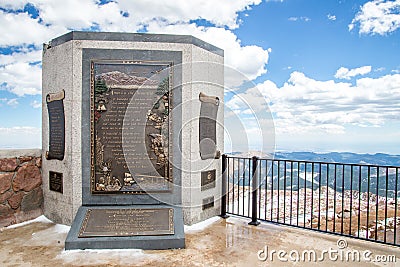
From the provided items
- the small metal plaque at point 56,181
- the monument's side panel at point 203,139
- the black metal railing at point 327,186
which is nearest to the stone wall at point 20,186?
the small metal plaque at point 56,181

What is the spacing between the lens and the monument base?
13.4ft

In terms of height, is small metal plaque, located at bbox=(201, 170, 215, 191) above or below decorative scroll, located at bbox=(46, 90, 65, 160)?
below

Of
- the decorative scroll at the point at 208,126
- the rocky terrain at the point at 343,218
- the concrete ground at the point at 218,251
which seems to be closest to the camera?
the concrete ground at the point at 218,251

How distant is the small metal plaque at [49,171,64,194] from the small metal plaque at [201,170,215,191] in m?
2.41

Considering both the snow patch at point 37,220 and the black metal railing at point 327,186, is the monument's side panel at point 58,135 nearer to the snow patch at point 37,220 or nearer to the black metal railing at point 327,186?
the snow patch at point 37,220

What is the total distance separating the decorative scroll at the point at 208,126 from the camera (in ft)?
17.1

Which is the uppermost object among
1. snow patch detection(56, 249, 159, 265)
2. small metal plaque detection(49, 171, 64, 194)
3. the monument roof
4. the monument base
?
the monument roof

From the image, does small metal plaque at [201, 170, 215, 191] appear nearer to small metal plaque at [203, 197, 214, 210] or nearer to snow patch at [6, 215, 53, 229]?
small metal plaque at [203, 197, 214, 210]

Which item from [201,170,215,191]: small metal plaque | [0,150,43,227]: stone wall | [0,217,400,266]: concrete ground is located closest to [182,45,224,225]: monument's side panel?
[201,170,215,191]: small metal plaque

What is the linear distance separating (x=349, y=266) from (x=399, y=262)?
2.21 feet

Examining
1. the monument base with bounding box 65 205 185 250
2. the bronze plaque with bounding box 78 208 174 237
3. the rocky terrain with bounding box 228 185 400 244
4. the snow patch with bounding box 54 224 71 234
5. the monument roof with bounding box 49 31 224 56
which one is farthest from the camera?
the monument roof with bounding box 49 31 224 56

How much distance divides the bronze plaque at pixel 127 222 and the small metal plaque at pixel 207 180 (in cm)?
78

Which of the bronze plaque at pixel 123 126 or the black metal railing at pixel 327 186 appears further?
the bronze plaque at pixel 123 126

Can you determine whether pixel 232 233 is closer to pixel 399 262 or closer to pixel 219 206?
pixel 219 206
